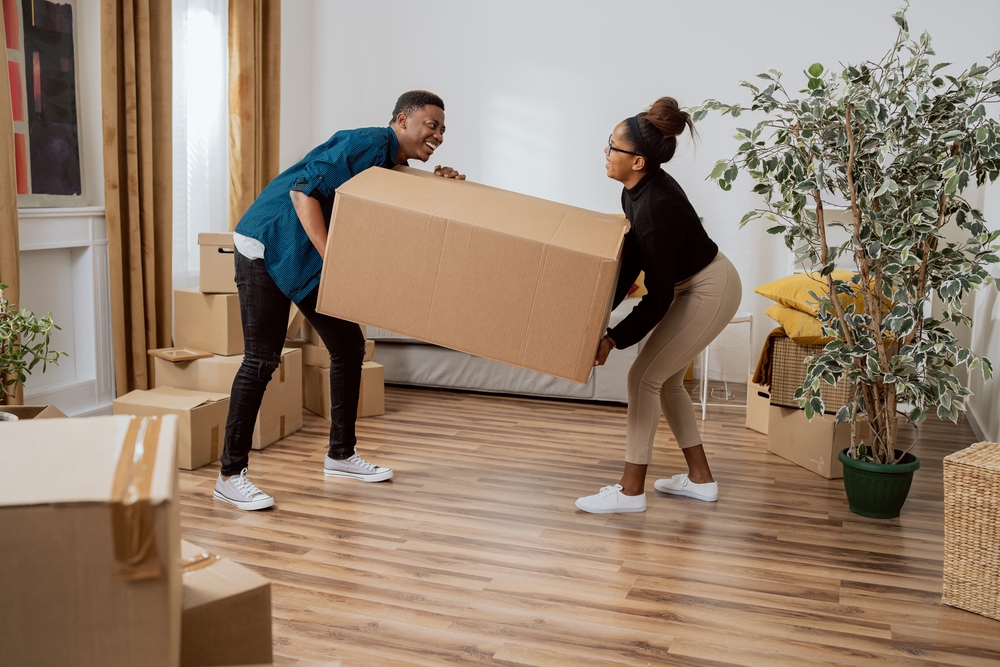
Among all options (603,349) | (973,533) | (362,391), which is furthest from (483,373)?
(973,533)

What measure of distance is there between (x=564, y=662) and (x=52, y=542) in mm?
1070

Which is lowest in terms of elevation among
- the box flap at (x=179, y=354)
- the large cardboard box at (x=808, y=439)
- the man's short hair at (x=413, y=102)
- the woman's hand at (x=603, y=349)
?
the large cardboard box at (x=808, y=439)

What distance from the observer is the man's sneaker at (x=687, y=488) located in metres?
2.63

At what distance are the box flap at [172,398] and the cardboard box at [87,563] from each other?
196 centimetres

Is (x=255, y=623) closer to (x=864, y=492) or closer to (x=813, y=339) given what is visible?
(x=864, y=492)

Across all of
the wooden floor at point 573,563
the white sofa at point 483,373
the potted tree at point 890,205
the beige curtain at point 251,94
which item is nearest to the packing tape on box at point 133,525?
the wooden floor at point 573,563

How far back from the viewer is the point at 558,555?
7.23 feet

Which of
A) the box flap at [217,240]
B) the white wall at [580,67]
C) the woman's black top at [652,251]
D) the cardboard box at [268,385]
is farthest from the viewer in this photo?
the white wall at [580,67]

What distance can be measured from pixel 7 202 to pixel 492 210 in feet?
5.93

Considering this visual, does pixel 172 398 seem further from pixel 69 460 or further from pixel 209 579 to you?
pixel 69 460

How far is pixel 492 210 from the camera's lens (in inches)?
75.8

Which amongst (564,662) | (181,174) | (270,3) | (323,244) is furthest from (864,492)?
(270,3)

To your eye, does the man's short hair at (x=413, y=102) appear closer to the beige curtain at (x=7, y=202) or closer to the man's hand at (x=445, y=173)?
the man's hand at (x=445, y=173)

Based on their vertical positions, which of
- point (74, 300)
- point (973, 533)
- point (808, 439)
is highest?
point (74, 300)
